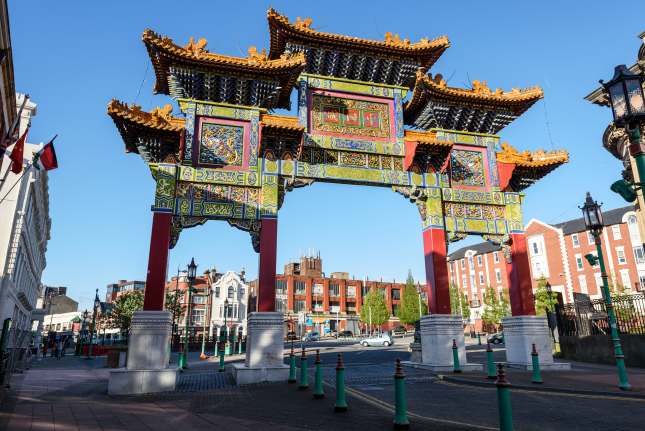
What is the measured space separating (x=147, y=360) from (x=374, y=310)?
213 ft

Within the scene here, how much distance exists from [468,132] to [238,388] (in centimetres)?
1414

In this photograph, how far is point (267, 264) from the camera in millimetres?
14789

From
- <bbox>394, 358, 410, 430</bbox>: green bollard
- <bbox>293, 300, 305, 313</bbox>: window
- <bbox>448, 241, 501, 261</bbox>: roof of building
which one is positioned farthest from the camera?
<bbox>293, 300, 305, 313</bbox>: window

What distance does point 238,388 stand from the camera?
12438 mm

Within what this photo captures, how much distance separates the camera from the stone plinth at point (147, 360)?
1233 cm

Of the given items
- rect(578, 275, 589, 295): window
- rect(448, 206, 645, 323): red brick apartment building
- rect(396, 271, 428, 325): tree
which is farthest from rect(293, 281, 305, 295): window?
rect(578, 275, 589, 295): window

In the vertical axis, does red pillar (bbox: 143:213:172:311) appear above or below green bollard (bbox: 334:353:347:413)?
above

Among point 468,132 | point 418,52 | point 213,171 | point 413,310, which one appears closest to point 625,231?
point 413,310

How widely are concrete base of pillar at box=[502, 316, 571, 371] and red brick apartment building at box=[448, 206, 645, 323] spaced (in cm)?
3165

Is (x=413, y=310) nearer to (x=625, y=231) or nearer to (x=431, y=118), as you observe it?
(x=625, y=231)

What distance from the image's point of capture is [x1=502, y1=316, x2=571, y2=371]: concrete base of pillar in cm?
1633

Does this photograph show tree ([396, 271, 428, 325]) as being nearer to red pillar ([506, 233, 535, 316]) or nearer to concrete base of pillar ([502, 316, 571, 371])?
red pillar ([506, 233, 535, 316])

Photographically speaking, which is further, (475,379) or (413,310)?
(413,310)

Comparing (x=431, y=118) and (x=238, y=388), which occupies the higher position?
(x=431, y=118)
